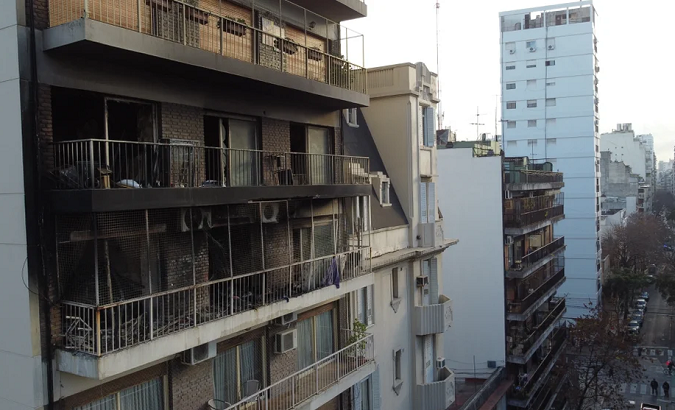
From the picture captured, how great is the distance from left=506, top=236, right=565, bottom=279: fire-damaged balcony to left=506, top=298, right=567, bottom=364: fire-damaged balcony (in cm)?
359

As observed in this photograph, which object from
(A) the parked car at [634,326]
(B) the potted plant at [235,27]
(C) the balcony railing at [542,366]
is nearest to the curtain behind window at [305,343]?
(B) the potted plant at [235,27]

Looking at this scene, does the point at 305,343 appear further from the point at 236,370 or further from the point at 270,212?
the point at 270,212

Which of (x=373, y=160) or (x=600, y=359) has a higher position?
(x=373, y=160)

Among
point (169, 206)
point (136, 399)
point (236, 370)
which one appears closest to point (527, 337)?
point (236, 370)

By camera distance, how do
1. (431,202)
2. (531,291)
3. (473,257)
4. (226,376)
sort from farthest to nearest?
(531,291)
(473,257)
(431,202)
(226,376)

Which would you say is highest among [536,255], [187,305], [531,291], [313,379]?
[187,305]

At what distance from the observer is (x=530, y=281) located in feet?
127

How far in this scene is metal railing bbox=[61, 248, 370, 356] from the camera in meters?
8.41

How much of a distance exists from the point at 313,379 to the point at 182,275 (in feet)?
17.1

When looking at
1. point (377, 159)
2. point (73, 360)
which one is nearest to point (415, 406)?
point (377, 159)

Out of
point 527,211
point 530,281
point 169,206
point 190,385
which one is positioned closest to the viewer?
point 169,206

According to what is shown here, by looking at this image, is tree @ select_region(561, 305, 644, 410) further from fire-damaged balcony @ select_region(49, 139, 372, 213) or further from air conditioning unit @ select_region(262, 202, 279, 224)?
air conditioning unit @ select_region(262, 202, 279, 224)

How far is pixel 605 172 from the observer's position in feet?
368

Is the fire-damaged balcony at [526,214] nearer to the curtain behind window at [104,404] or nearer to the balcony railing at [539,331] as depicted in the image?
the balcony railing at [539,331]
